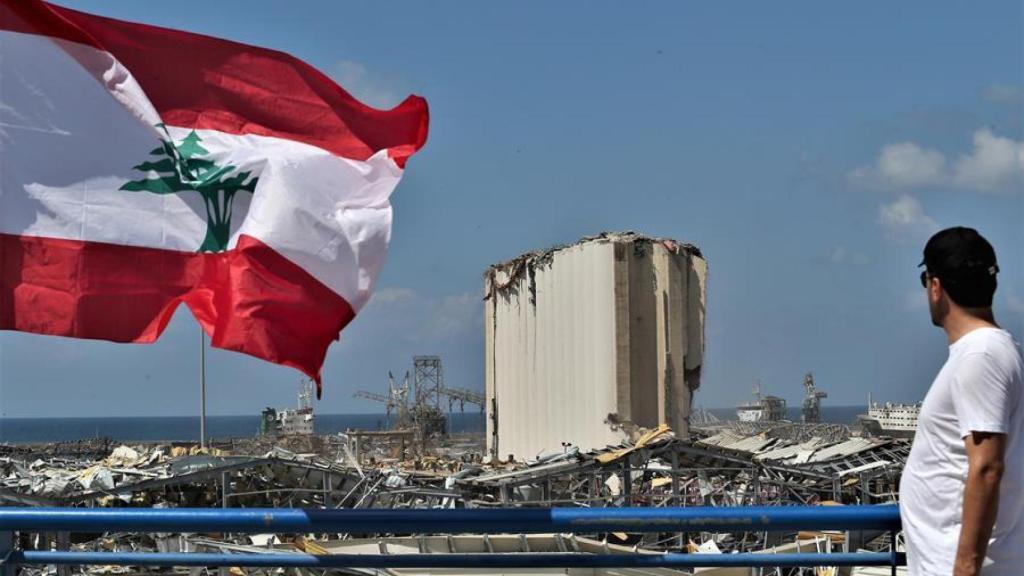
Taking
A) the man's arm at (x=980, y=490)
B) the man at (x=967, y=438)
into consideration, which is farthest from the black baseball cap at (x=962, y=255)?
the man's arm at (x=980, y=490)

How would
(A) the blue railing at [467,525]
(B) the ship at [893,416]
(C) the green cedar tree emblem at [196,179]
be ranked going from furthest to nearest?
(B) the ship at [893,416] < (C) the green cedar tree emblem at [196,179] < (A) the blue railing at [467,525]

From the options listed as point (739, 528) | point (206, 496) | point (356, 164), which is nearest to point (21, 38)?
point (356, 164)

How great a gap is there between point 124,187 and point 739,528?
3.09 m

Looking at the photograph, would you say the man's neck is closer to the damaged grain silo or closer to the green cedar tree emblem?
the green cedar tree emblem

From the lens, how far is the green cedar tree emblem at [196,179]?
5035 mm

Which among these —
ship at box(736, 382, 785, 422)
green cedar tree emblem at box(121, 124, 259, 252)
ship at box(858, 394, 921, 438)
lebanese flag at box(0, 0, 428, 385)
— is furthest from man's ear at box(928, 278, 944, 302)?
ship at box(736, 382, 785, 422)

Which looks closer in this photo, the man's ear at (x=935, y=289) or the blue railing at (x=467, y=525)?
the man's ear at (x=935, y=289)

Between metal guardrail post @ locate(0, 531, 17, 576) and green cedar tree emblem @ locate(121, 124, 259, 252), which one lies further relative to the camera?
green cedar tree emblem @ locate(121, 124, 259, 252)

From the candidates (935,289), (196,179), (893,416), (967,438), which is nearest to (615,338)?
(196,179)

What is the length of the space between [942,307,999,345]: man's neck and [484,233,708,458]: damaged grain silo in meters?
21.4

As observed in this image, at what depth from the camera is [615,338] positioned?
25.2 m

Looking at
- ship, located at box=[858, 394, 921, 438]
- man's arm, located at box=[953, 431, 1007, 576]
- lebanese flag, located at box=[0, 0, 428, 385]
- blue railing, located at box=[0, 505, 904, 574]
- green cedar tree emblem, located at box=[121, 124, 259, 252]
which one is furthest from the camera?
ship, located at box=[858, 394, 921, 438]

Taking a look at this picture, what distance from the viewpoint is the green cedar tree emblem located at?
504cm

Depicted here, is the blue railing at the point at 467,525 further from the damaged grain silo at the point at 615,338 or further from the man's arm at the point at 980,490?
the damaged grain silo at the point at 615,338
